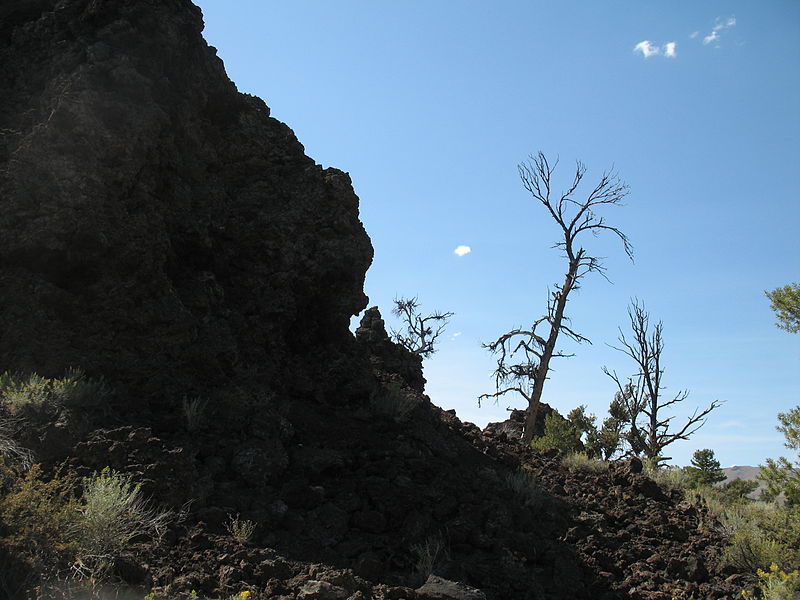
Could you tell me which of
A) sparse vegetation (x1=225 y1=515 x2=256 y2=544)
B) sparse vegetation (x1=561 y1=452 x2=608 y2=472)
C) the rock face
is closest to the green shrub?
sparse vegetation (x1=225 y1=515 x2=256 y2=544)

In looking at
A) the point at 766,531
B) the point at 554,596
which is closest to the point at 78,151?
the point at 554,596

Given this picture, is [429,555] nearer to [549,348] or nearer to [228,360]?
[228,360]

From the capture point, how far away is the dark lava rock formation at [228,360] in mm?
5672

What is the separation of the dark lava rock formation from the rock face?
1.0 inches

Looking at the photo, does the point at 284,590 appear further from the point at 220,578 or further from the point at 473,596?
the point at 473,596

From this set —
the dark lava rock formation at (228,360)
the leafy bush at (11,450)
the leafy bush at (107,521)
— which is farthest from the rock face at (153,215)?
the leafy bush at (107,521)

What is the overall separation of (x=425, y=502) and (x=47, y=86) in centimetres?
656

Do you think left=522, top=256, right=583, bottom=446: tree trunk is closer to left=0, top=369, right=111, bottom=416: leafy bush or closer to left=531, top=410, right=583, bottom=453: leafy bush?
left=531, top=410, right=583, bottom=453: leafy bush

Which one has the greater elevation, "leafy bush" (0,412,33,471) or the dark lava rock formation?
the dark lava rock formation

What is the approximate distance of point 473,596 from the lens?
517 centimetres

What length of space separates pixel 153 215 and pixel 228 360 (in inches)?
75.3

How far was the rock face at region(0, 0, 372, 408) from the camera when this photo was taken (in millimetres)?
6777

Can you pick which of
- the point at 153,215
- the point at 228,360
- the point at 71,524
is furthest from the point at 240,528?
the point at 153,215

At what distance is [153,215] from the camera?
24.5ft
